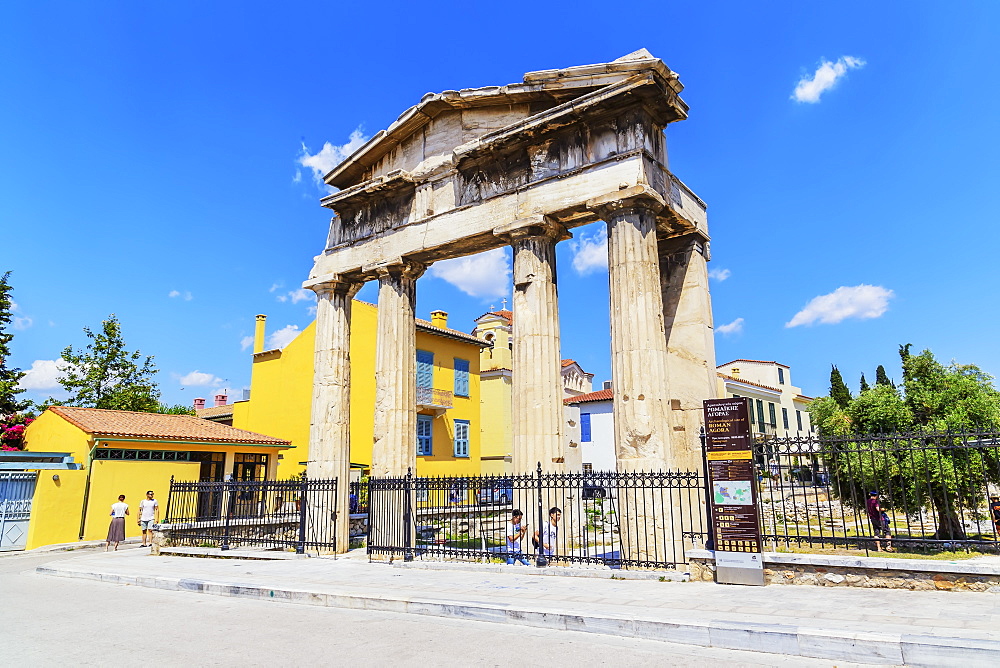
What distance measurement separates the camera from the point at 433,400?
30.6m

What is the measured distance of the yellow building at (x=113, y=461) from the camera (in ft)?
60.9

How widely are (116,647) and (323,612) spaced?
7.87 feet

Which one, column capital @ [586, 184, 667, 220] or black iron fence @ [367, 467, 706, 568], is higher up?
column capital @ [586, 184, 667, 220]

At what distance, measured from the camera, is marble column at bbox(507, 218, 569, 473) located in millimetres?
12516

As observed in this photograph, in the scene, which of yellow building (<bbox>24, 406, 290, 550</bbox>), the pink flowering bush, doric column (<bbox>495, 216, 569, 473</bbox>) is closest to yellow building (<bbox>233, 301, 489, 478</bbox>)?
yellow building (<bbox>24, 406, 290, 550</bbox>)

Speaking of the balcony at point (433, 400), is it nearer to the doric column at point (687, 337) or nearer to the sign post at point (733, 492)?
the doric column at point (687, 337)

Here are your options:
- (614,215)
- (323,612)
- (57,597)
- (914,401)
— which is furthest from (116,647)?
(914,401)

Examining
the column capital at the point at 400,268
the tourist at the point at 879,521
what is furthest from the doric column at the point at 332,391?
the tourist at the point at 879,521

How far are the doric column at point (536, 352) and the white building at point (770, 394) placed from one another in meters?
34.5

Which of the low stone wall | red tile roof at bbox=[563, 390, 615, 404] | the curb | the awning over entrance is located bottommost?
the curb

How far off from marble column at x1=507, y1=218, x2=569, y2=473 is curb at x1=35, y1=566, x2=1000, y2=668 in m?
4.81

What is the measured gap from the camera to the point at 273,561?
43.9 ft

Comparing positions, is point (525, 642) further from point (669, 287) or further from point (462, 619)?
point (669, 287)

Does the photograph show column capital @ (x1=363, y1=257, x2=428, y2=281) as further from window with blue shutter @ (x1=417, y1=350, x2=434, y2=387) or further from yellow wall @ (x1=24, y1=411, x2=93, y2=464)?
window with blue shutter @ (x1=417, y1=350, x2=434, y2=387)
